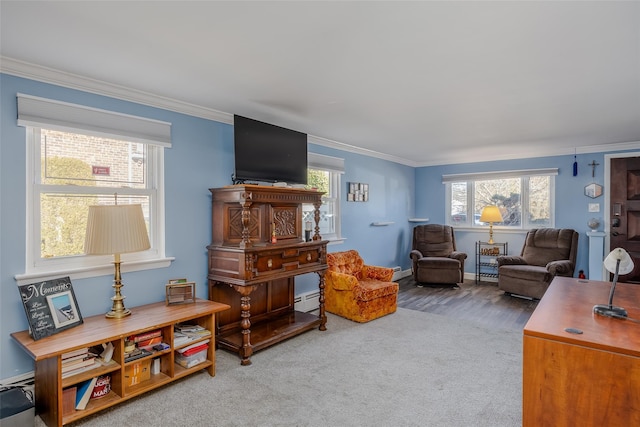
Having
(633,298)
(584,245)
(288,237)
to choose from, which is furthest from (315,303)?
(584,245)

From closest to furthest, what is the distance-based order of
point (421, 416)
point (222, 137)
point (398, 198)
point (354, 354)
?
1. point (421, 416)
2. point (354, 354)
3. point (222, 137)
4. point (398, 198)

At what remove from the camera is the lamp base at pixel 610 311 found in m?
1.84

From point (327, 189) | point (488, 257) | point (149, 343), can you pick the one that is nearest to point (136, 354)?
point (149, 343)

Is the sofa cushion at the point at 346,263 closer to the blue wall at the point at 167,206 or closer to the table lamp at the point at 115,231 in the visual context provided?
the blue wall at the point at 167,206

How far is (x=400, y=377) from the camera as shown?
8.98ft

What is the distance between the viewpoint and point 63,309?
7.61 feet

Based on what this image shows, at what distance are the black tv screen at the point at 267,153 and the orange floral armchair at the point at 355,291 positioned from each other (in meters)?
1.19

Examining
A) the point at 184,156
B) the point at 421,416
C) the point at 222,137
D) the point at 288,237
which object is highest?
the point at 222,137

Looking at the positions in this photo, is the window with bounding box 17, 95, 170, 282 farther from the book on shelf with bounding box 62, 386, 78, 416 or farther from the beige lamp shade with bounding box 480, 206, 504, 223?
the beige lamp shade with bounding box 480, 206, 504, 223

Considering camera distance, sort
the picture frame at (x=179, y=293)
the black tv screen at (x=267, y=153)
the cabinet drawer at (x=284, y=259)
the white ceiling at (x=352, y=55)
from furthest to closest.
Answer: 1. the black tv screen at (x=267, y=153)
2. the cabinet drawer at (x=284, y=259)
3. the picture frame at (x=179, y=293)
4. the white ceiling at (x=352, y=55)

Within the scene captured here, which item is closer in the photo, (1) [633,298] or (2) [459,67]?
(1) [633,298]

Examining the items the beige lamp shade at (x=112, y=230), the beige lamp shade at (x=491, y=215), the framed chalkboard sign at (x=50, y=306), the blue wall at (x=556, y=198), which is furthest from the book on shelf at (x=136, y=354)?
the blue wall at (x=556, y=198)

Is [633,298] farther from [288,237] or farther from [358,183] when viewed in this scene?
[358,183]

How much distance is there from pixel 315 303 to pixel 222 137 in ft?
7.62
